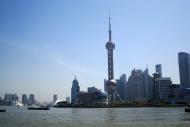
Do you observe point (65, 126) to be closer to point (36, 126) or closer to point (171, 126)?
point (36, 126)

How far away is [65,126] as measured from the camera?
87.5 meters

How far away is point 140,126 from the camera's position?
83688 mm

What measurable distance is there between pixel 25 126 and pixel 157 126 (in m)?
39.3

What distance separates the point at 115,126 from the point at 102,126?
3.78m

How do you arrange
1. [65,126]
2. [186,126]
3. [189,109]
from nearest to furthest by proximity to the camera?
[186,126]
[65,126]
[189,109]

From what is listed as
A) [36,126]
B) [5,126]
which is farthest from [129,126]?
[5,126]

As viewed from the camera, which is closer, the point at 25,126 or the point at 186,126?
the point at 186,126

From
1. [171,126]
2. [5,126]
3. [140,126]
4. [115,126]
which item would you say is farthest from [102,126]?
[5,126]

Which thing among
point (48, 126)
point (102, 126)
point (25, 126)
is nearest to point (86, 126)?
point (102, 126)

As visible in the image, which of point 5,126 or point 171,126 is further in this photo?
point 5,126

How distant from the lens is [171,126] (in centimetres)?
8294

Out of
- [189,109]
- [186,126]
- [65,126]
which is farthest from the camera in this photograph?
[189,109]

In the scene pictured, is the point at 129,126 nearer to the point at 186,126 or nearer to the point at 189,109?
the point at 186,126

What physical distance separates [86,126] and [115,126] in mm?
8473
